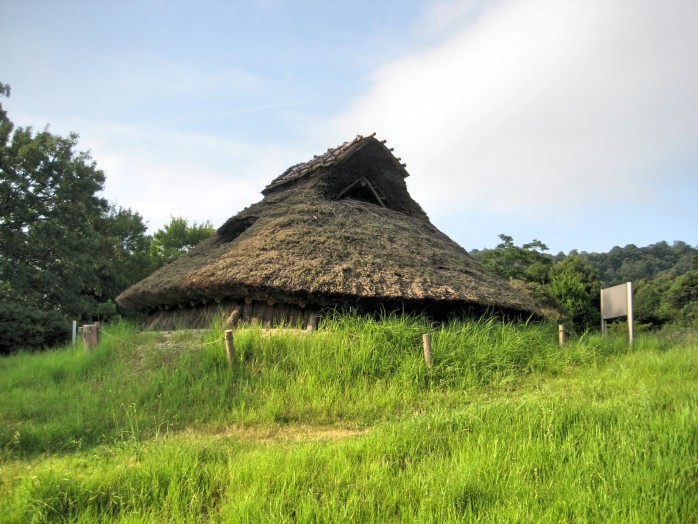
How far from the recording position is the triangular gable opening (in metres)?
12.2

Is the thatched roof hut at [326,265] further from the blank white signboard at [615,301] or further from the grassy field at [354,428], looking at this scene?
the blank white signboard at [615,301]

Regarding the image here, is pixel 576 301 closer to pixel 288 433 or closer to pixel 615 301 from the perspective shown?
pixel 615 301

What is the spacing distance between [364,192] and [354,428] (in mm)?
7753

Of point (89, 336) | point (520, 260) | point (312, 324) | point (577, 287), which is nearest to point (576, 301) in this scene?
point (577, 287)

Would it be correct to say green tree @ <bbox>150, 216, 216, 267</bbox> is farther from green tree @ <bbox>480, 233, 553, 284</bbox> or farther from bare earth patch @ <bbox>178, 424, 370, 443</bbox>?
bare earth patch @ <bbox>178, 424, 370, 443</bbox>

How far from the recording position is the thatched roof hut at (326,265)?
8.20 m

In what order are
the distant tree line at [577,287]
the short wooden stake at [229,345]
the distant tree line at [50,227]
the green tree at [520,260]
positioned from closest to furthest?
1. the short wooden stake at [229,345]
2. the distant tree line at [50,227]
3. the distant tree line at [577,287]
4. the green tree at [520,260]

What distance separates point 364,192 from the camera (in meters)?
12.6

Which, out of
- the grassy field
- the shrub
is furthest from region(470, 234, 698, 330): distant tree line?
the shrub

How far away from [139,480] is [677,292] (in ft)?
102

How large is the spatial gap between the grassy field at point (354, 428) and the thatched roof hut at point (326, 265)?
22.1 inches

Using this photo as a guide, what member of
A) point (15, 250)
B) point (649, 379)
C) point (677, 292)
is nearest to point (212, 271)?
point (649, 379)

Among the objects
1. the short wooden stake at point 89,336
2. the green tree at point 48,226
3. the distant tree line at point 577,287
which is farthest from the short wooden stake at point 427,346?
the green tree at point 48,226

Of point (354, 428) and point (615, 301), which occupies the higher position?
point (615, 301)
